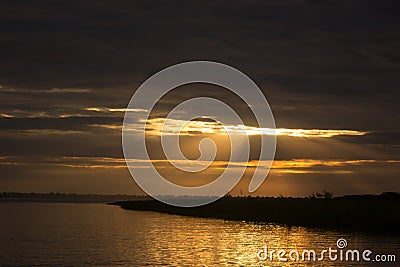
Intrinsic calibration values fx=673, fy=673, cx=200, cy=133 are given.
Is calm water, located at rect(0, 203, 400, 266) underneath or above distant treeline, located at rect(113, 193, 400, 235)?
underneath

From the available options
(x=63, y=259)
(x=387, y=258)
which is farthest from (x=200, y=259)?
(x=387, y=258)

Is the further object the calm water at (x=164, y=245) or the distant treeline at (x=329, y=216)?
the distant treeline at (x=329, y=216)

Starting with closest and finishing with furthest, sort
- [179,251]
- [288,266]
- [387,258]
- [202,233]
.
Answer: [288,266] < [387,258] < [179,251] < [202,233]

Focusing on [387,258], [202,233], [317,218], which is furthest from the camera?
[317,218]

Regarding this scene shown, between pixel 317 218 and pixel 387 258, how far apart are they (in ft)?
116

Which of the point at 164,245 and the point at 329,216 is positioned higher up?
the point at 329,216

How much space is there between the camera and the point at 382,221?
6906 centimetres

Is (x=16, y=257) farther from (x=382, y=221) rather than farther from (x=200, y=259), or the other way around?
(x=382, y=221)

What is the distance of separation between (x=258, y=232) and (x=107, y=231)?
15.3 m

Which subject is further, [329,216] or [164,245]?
[329,216]

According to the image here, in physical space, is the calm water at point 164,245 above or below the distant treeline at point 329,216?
below

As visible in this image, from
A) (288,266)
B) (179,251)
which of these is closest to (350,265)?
(288,266)

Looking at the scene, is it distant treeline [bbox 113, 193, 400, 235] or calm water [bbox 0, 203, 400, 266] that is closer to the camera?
calm water [bbox 0, 203, 400, 266]

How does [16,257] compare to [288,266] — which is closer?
[288,266]
